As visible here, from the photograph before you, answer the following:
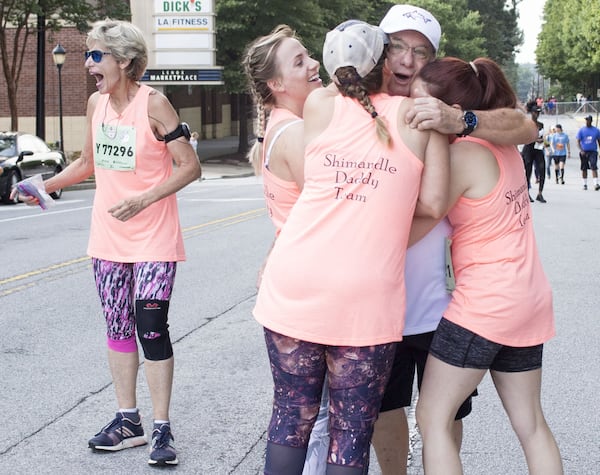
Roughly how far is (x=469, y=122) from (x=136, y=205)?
1873mm

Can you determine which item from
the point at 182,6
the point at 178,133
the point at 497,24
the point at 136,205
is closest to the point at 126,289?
the point at 136,205

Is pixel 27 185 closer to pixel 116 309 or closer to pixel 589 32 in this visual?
pixel 116 309

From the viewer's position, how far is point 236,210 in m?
18.4

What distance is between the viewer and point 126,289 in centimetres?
454

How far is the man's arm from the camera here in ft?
9.37

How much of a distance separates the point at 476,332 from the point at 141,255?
1.88 metres

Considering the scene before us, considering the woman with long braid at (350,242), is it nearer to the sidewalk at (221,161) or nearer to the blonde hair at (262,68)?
the blonde hair at (262,68)

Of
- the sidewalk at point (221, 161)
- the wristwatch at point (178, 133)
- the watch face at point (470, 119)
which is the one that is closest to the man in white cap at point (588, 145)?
the sidewalk at point (221, 161)

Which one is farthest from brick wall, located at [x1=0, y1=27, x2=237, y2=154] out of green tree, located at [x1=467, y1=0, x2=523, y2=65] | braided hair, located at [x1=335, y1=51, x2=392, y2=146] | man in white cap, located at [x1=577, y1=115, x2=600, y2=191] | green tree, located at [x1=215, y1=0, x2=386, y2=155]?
green tree, located at [x1=467, y1=0, x2=523, y2=65]

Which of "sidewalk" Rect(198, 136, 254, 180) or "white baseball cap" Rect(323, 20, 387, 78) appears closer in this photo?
"white baseball cap" Rect(323, 20, 387, 78)

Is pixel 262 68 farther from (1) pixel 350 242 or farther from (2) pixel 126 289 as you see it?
(2) pixel 126 289

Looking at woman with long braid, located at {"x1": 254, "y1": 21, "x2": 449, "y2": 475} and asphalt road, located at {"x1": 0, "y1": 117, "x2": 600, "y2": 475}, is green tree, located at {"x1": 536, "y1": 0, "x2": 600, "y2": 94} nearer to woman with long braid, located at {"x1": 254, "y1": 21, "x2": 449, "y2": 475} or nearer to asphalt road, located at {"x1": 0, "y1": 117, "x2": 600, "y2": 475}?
asphalt road, located at {"x1": 0, "y1": 117, "x2": 600, "y2": 475}

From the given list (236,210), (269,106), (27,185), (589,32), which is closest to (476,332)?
(269,106)

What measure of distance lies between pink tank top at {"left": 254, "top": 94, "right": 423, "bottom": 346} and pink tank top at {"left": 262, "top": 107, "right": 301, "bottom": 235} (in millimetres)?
394
